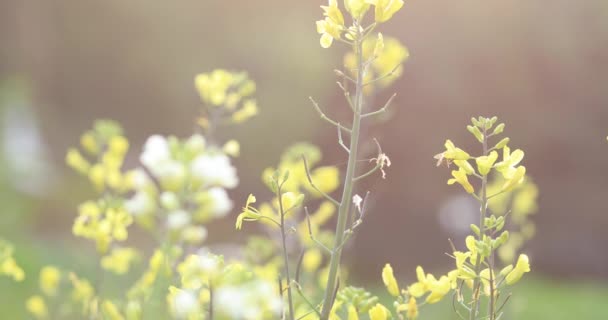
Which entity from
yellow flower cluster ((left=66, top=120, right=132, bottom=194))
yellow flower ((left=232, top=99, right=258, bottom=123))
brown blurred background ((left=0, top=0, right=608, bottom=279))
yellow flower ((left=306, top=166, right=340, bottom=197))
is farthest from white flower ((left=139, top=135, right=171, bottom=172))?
brown blurred background ((left=0, top=0, right=608, bottom=279))

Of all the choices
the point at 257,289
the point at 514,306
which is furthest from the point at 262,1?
the point at 257,289

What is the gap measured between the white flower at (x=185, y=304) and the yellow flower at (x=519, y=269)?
501 millimetres

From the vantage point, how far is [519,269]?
1106 millimetres

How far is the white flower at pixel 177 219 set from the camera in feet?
3.52

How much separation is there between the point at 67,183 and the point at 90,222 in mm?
7776

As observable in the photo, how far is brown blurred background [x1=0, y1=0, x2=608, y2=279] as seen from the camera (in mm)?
7891

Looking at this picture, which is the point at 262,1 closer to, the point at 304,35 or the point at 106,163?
the point at 304,35

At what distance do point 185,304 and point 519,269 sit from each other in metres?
0.53

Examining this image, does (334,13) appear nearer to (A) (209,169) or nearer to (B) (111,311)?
Answer: (A) (209,169)

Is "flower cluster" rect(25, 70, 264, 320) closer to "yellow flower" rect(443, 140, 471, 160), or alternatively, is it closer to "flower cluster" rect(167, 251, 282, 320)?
"flower cluster" rect(167, 251, 282, 320)

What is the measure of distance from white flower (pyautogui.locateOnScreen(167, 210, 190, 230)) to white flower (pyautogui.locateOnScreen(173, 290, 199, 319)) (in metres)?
0.18

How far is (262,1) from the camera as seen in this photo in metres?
8.07

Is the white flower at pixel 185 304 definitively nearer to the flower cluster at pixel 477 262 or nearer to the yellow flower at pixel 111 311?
the flower cluster at pixel 477 262

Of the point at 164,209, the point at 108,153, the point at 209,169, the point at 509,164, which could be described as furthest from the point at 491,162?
the point at 108,153
